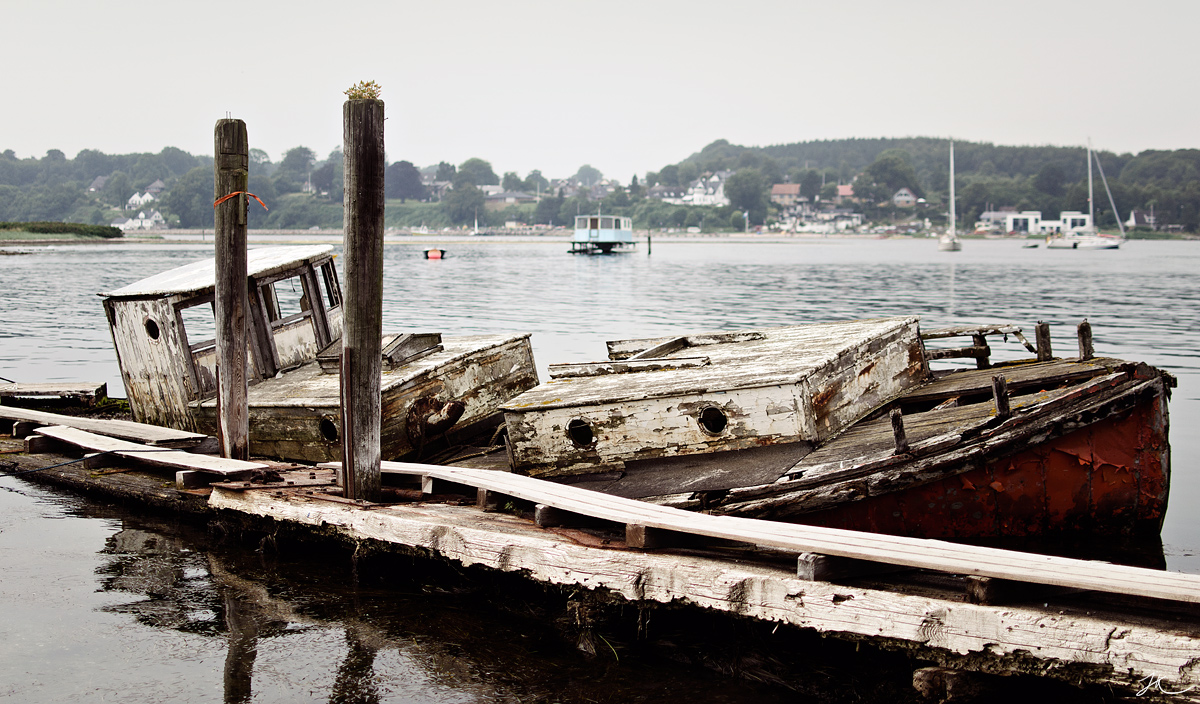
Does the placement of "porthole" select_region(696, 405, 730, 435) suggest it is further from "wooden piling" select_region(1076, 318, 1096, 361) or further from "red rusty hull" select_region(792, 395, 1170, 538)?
"wooden piling" select_region(1076, 318, 1096, 361)

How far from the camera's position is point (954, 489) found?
6.97 m

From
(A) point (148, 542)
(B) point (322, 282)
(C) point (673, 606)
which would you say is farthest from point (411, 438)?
(C) point (673, 606)

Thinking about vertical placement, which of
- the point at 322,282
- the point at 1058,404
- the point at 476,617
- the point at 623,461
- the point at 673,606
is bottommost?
the point at 476,617

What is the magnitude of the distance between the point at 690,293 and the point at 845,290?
25.2ft

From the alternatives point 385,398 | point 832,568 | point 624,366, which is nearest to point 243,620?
point 385,398

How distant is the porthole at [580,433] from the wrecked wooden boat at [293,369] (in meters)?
2.18

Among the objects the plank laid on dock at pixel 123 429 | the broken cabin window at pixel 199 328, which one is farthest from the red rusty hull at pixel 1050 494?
the broken cabin window at pixel 199 328

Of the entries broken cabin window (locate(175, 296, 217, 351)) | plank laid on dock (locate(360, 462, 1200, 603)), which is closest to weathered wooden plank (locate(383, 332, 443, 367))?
broken cabin window (locate(175, 296, 217, 351))

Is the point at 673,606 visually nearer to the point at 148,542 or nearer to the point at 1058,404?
the point at 1058,404

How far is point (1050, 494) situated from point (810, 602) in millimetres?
2586

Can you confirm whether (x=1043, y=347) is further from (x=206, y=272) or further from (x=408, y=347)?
(x=206, y=272)

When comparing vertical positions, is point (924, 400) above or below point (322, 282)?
below

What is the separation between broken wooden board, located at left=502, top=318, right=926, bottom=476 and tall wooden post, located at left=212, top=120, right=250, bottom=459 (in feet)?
8.86

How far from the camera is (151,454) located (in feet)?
32.5
